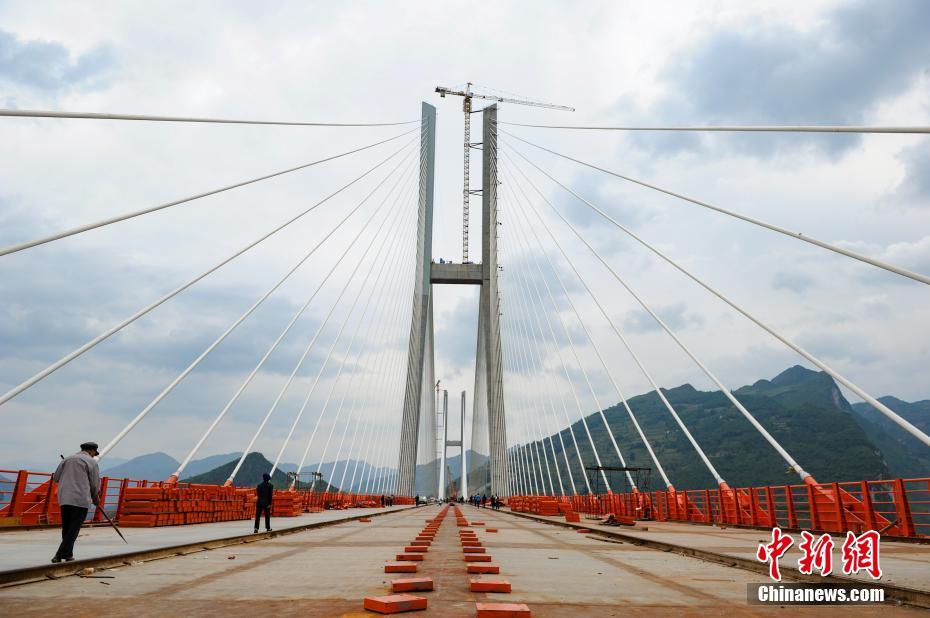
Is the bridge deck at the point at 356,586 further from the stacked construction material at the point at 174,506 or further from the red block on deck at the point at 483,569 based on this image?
the stacked construction material at the point at 174,506

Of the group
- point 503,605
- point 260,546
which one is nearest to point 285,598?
point 503,605

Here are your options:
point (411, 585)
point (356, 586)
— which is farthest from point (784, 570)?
point (356, 586)

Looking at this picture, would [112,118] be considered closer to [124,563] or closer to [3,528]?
[124,563]

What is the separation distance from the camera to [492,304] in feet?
140

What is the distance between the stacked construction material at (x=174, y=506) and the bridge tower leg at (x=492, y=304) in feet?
79.7

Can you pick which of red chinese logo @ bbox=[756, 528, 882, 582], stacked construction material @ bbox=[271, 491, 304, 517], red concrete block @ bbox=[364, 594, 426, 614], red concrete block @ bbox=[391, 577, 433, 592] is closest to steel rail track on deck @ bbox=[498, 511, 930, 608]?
red chinese logo @ bbox=[756, 528, 882, 582]

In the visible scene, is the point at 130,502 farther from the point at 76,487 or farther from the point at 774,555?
the point at 774,555

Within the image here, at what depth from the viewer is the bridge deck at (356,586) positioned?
4.78 m

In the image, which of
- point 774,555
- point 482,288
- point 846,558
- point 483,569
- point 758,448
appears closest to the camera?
point 483,569

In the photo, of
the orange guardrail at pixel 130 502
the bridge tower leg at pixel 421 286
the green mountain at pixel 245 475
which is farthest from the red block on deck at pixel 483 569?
the green mountain at pixel 245 475

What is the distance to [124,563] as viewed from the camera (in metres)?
7.63

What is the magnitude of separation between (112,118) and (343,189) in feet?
41.7

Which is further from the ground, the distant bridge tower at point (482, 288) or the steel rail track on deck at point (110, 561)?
the distant bridge tower at point (482, 288)

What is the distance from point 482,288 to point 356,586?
1578 inches
